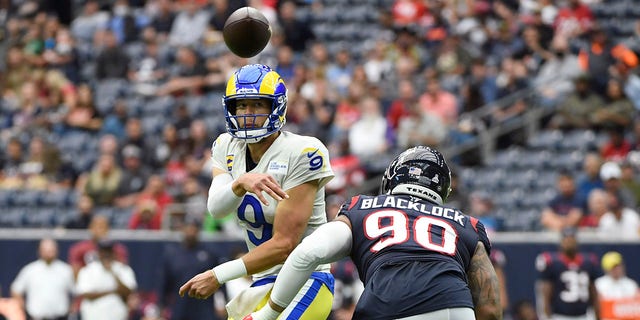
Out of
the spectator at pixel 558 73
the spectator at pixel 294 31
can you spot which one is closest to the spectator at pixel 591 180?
the spectator at pixel 558 73

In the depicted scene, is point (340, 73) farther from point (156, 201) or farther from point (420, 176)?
point (420, 176)

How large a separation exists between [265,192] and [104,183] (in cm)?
992

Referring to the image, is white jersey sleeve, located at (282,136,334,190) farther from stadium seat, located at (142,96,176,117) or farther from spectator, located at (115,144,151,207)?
stadium seat, located at (142,96,176,117)

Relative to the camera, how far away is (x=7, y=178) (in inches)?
650

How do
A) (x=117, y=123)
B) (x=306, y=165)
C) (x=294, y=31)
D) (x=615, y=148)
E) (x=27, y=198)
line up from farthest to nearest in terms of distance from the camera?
(x=294, y=31) < (x=117, y=123) < (x=27, y=198) < (x=615, y=148) < (x=306, y=165)

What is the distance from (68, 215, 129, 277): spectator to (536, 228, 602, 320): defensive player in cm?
451

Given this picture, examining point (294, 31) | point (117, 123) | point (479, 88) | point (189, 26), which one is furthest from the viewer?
point (189, 26)

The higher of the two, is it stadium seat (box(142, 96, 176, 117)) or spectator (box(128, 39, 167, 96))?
spectator (box(128, 39, 167, 96))

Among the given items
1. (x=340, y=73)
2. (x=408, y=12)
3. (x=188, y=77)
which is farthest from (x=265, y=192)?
(x=408, y=12)

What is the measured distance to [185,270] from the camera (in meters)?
12.6

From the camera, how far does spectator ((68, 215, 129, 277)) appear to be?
12922mm

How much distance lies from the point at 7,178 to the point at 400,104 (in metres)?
5.51

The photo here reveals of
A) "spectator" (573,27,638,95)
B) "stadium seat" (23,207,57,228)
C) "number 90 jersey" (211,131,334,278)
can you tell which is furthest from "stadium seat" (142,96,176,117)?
"number 90 jersey" (211,131,334,278)

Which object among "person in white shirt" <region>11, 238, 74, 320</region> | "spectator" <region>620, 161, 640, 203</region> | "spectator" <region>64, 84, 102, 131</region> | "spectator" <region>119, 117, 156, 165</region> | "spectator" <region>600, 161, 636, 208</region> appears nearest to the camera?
"spectator" <region>600, 161, 636, 208</region>
